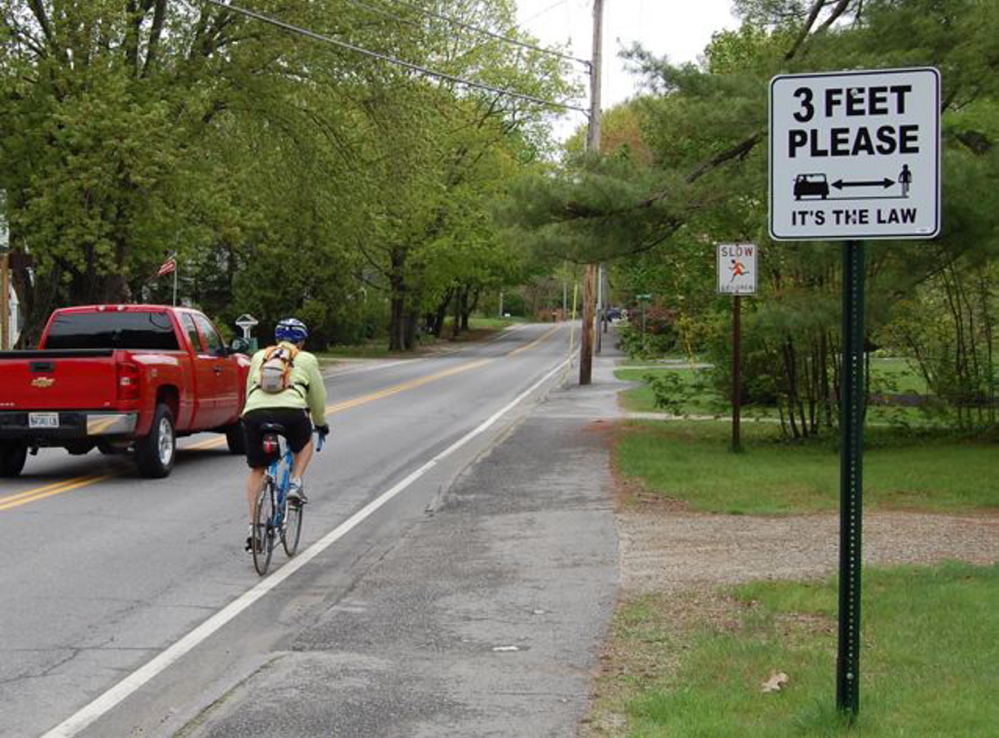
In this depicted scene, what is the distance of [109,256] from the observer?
29.8 meters

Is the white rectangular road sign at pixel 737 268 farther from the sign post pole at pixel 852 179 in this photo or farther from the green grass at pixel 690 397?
the sign post pole at pixel 852 179

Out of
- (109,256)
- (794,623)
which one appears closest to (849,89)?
(794,623)

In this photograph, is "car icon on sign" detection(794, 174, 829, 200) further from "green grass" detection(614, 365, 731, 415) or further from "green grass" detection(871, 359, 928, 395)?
"green grass" detection(871, 359, 928, 395)

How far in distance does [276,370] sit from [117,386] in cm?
522

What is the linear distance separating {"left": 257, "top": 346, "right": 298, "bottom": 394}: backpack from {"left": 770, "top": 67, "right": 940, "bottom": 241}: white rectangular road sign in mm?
5252

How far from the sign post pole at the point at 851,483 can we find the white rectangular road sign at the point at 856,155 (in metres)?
0.19

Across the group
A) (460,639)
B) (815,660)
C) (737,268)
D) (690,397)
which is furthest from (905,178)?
(690,397)

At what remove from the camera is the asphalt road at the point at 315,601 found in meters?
6.16

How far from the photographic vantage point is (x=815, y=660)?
6680mm

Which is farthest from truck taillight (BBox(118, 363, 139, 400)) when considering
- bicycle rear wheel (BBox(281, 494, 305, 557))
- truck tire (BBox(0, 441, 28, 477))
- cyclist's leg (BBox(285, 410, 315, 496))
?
cyclist's leg (BBox(285, 410, 315, 496))

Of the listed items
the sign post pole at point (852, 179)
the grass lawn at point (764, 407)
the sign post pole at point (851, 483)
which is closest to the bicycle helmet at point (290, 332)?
the sign post pole at point (852, 179)

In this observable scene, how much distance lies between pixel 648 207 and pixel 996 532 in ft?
24.1

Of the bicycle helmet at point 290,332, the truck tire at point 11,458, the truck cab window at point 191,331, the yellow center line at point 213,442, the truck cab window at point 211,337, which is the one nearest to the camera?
the bicycle helmet at point 290,332

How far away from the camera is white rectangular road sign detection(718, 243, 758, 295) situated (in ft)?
54.5
